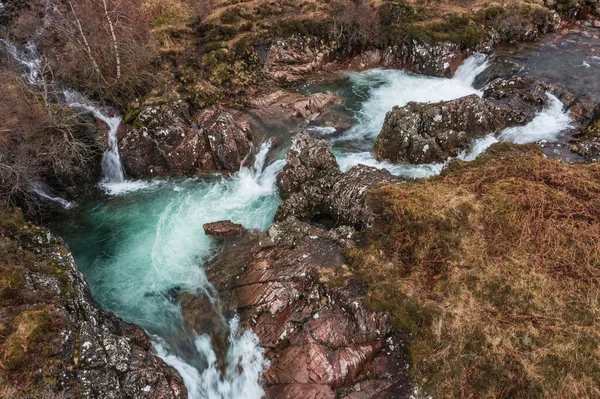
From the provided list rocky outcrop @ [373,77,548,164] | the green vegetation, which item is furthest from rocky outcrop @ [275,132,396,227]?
the green vegetation

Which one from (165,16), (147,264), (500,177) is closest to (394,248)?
(500,177)

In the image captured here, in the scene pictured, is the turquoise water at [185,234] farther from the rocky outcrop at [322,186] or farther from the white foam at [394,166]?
the rocky outcrop at [322,186]

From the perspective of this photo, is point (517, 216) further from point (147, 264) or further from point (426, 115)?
point (147, 264)

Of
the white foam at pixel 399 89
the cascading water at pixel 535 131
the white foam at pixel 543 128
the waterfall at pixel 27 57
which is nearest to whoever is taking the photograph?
the cascading water at pixel 535 131

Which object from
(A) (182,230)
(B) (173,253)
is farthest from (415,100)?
(B) (173,253)

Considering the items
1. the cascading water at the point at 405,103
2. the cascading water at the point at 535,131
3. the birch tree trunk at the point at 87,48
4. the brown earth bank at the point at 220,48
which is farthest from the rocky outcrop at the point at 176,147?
the cascading water at the point at 535,131

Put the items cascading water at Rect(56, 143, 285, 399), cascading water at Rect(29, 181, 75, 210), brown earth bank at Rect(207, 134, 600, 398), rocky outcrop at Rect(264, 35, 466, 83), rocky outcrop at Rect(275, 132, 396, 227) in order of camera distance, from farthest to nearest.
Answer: rocky outcrop at Rect(264, 35, 466, 83) < cascading water at Rect(29, 181, 75, 210) < rocky outcrop at Rect(275, 132, 396, 227) < cascading water at Rect(56, 143, 285, 399) < brown earth bank at Rect(207, 134, 600, 398)

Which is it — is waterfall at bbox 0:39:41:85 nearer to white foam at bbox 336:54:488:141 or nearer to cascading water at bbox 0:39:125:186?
cascading water at bbox 0:39:125:186
